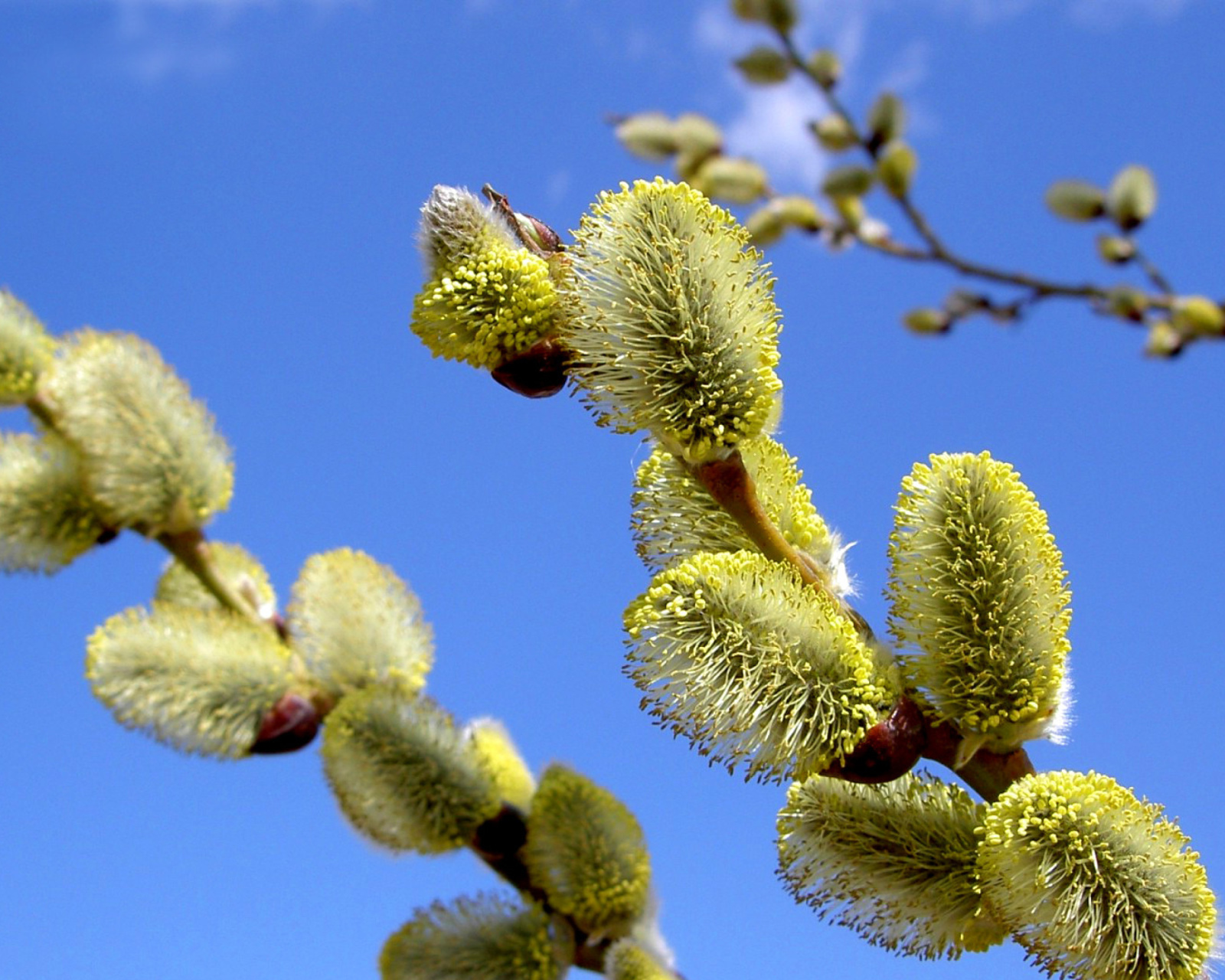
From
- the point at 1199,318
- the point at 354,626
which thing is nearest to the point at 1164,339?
the point at 1199,318

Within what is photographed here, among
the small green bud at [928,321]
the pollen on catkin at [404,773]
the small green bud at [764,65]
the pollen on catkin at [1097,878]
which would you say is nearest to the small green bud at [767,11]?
the small green bud at [764,65]

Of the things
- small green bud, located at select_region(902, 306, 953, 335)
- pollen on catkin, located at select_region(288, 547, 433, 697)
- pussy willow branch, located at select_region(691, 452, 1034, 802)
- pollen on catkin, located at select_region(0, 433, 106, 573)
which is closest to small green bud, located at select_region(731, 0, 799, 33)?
small green bud, located at select_region(902, 306, 953, 335)

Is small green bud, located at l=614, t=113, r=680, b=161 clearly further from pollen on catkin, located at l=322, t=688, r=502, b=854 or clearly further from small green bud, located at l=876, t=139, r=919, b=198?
pollen on catkin, located at l=322, t=688, r=502, b=854

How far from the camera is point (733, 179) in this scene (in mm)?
655

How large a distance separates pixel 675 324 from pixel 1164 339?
1.16 m

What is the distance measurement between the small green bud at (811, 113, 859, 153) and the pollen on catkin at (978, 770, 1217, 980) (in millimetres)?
1264

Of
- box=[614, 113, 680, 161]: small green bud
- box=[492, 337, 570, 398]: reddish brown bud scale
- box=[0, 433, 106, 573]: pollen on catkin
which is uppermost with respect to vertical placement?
box=[492, 337, 570, 398]: reddish brown bud scale

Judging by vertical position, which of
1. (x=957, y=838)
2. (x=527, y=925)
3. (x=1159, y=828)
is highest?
(x=1159, y=828)

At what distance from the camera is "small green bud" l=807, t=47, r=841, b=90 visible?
0.65m

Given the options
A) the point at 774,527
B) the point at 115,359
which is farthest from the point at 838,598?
the point at 115,359

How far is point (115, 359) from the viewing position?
105 inches

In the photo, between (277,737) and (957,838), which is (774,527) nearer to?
(957,838)

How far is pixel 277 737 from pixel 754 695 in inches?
53.3

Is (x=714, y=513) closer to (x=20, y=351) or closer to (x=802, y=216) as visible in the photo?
(x=802, y=216)
